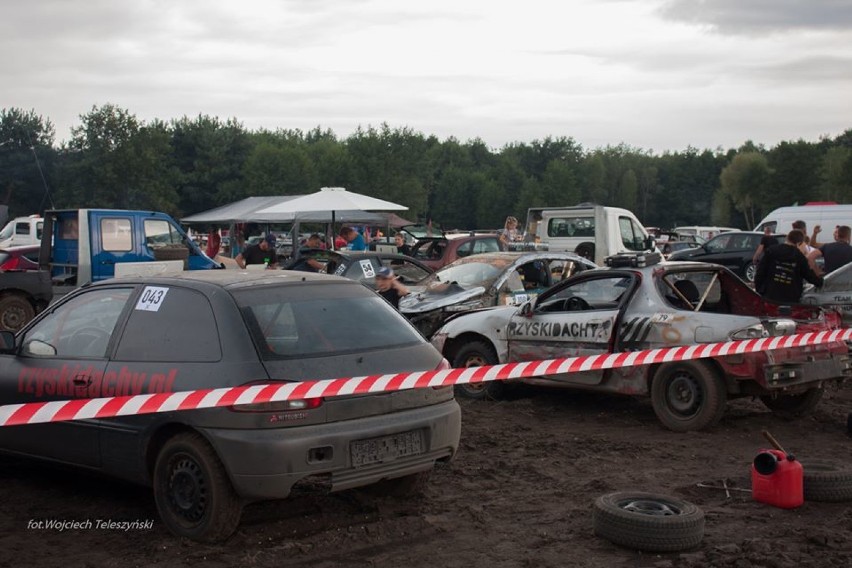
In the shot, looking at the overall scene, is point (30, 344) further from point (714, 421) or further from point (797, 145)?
point (797, 145)

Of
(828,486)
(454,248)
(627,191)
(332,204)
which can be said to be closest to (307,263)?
(454,248)

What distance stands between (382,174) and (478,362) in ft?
167

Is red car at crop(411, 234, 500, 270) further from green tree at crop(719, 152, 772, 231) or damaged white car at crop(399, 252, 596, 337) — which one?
green tree at crop(719, 152, 772, 231)

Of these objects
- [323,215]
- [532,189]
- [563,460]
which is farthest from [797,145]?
[563,460]

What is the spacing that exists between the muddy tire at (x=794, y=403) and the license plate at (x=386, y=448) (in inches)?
179

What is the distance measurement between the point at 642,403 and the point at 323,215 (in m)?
16.9

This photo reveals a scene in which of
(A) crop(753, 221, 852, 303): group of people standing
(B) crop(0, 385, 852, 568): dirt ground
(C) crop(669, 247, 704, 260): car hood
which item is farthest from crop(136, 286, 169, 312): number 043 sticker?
(C) crop(669, 247, 704, 260): car hood

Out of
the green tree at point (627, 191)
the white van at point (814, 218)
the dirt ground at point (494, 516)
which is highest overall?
the green tree at point (627, 191)

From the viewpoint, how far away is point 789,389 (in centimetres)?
797

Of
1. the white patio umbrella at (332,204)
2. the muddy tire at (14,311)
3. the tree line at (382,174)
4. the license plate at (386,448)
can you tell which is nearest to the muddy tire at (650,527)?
the license plate at (386,448)

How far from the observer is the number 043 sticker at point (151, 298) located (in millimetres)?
5528

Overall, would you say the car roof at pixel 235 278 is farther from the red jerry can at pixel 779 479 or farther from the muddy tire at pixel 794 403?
the muddy tire at pixel 794 403

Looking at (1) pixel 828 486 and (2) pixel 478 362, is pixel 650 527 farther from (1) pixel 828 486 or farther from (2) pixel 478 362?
(2) pixel 478 362

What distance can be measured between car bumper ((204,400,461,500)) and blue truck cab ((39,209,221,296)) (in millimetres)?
13333
